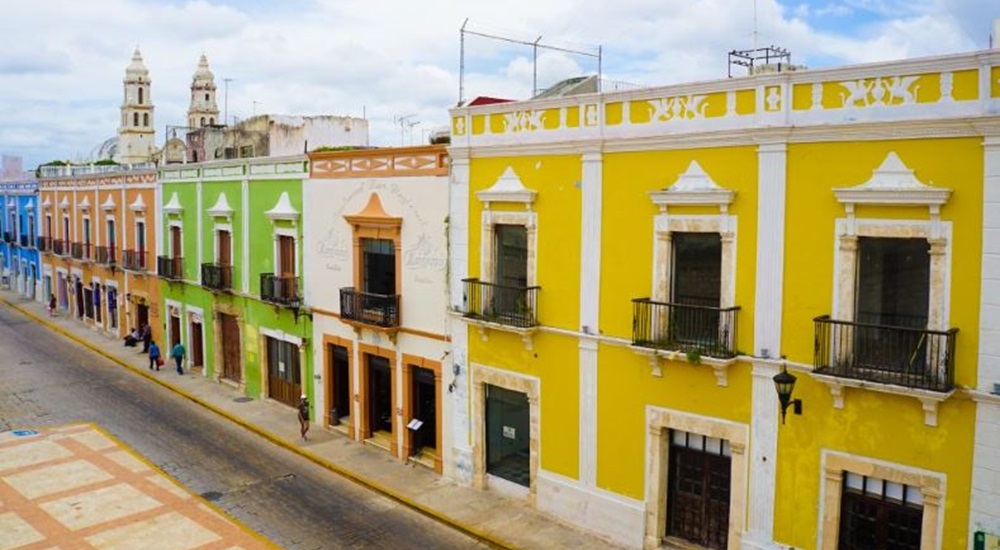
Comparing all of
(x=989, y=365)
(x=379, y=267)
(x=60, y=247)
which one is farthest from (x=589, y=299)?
(x=60, y=247)

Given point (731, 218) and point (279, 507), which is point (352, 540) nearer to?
point (279, 507)

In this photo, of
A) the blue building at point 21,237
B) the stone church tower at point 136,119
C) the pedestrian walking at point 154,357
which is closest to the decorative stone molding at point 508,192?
the pedestrian walking at point 154,357

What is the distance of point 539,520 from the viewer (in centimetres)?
1546

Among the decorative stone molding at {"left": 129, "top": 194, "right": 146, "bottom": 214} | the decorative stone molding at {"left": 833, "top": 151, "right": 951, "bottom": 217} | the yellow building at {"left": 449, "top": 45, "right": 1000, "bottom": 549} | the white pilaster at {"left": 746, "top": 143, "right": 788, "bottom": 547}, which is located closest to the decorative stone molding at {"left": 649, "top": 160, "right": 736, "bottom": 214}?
the yellow building at {"left": 449, "top": 45, "right": 1000, "bottom": 549}

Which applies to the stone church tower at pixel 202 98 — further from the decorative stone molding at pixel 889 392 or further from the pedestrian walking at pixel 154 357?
the decorative stone molding at pixel 889 392

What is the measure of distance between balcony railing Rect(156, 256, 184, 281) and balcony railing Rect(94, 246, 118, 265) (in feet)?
19.3

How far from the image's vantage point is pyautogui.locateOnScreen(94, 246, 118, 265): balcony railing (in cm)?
3352

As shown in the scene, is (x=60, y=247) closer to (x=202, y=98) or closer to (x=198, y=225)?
(x=198, y=225)

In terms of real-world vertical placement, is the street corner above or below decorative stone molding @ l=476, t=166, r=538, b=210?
below

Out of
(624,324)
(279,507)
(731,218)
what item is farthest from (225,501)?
(731,218)

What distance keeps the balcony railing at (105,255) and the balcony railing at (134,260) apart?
2.21 meters

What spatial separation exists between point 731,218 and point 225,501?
11150 millimetres

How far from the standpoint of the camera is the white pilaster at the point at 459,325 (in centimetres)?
1680

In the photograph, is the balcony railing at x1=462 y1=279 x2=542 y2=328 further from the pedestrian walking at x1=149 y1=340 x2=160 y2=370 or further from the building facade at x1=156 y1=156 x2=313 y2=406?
the pedestrian walking at x1=149 y1=340 x2=160 y2=370
